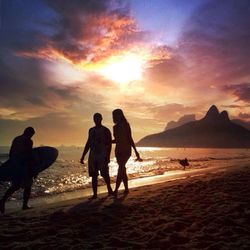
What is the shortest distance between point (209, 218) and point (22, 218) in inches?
152

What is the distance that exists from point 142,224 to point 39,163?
530 centimetres

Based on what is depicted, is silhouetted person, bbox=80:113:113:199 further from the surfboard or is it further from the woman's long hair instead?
the surfboard

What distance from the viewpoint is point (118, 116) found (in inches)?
381

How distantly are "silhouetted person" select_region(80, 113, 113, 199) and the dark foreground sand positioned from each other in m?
1.14

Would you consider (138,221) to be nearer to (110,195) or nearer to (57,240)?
(57,240)

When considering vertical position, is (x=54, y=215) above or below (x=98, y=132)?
below

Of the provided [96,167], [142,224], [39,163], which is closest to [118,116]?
[96,167]

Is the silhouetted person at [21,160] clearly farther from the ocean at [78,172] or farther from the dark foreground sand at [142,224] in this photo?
the ocean at [78,172]

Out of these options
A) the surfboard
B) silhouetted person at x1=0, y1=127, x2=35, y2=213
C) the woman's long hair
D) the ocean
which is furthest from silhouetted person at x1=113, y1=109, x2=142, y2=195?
the ocean

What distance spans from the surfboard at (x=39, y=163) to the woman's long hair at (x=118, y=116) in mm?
2536

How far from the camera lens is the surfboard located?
921 cm

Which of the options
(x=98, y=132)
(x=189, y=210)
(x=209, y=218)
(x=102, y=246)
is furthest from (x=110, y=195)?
(x=102, y=246)

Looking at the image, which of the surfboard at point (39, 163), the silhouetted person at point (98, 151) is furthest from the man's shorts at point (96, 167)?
the surfboard at point (39, 163)

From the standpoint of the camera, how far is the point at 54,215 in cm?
678
